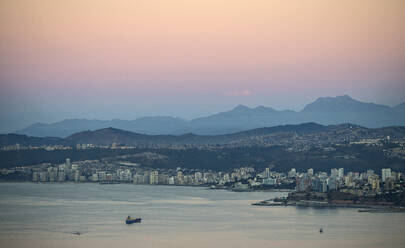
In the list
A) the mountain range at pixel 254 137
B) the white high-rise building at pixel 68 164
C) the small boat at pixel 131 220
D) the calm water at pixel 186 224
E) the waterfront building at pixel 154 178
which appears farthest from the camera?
the mountain range at pixel 254 137

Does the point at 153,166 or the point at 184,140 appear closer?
the point at 153,166

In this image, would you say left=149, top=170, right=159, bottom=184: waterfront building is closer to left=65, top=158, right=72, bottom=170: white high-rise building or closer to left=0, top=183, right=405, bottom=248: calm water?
left=65, top=158, right=72, bottom=170: white high-rise building

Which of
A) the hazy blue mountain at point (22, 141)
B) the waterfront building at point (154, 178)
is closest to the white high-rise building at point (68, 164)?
the waterfront building at point (154, 178)

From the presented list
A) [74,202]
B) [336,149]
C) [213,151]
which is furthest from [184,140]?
[74,202]

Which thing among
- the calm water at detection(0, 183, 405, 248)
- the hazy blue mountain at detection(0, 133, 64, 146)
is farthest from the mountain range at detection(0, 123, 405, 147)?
the calm water at detection(0, 183, 405, 248)

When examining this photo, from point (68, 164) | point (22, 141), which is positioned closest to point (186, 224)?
point (68, 164)

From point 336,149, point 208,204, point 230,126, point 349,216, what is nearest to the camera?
point 349,216

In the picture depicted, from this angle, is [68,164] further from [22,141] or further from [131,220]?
[131,220]

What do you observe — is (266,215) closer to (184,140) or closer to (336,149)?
(336,149)

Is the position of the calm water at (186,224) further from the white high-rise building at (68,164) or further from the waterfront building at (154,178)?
the white high-rise building at (68,164)

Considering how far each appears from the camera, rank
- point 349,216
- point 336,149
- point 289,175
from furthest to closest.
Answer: point 336,149 → point 289,175 → point 349,216
